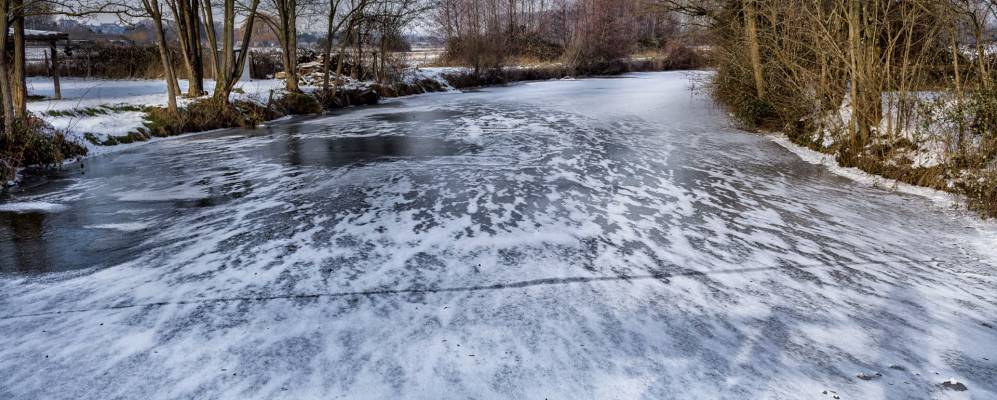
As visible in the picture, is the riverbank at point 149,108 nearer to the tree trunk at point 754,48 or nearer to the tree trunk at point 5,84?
the tree trunk at point 5,84

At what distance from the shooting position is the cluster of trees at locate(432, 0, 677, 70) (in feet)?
113

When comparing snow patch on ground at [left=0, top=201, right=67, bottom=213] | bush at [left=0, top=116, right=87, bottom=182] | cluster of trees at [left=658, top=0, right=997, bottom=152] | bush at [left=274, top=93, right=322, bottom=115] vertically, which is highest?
cluster of trees at [left=658, top=0, right=997, bottom=152]

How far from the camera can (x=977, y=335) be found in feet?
13.2

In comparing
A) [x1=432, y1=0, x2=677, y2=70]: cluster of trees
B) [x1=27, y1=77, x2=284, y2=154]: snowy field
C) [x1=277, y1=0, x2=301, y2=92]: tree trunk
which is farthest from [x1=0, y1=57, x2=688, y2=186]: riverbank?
[x1=432, y1=0, x2=677, y2=70]: cluster of trees

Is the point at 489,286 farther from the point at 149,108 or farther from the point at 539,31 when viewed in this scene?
the point at 539,31

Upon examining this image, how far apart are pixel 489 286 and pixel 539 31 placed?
47347 mm

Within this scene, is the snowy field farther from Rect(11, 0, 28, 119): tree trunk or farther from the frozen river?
the frozen river

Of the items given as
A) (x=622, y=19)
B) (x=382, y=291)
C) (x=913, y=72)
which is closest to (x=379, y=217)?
(x=382, y=291)

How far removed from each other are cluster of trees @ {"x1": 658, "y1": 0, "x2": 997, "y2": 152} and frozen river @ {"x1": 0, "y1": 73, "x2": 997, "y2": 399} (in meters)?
1.53

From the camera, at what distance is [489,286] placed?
4.82 m

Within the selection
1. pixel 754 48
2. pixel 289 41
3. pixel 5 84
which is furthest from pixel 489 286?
pixel 289 41

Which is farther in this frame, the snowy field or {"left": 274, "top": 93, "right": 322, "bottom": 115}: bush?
{"left": 274, "top": 93, "right": 322, "bottom": 115}: bush

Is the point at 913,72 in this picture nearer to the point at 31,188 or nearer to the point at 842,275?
the point at 842,275

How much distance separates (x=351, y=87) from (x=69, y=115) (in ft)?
38.0
